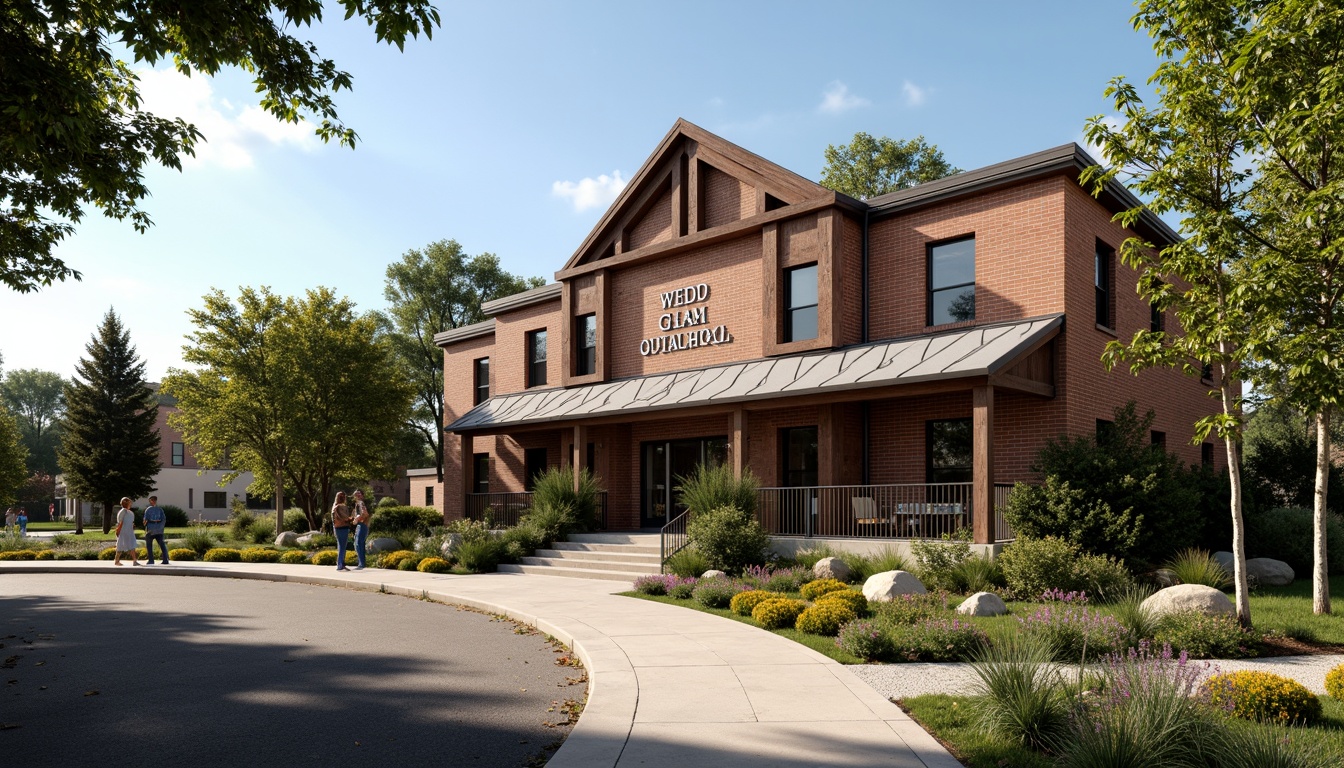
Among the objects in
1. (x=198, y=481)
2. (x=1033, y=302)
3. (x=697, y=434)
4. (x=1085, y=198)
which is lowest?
(x=198, y=481)

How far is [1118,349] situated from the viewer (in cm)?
1064

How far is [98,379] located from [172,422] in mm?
18112

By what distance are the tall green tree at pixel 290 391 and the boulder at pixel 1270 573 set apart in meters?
24.6

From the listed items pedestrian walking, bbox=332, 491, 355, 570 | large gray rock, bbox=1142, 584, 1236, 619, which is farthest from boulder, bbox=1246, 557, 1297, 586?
pedestrian walking, bbox=332, 491, 355, 570

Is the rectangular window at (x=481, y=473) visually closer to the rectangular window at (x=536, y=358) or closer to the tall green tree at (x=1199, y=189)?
the rectangular window at (x=536, y=358)

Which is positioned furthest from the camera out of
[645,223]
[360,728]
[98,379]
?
[98,379]

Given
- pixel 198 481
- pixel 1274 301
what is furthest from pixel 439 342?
pixel 198 481

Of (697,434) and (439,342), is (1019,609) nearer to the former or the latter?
(697,434)

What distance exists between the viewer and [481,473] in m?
29.3

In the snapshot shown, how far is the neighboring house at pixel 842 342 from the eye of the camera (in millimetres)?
16312

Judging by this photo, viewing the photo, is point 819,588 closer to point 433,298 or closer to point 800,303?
point 800,303

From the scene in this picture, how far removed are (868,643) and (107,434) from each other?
4638 centimetres

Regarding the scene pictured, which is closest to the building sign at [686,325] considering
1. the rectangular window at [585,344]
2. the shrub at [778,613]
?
the rectangular window at [585,344]

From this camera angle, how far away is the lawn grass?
880cm
